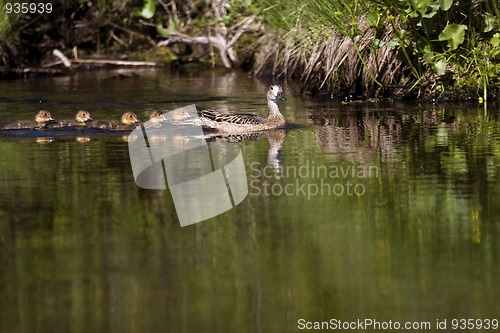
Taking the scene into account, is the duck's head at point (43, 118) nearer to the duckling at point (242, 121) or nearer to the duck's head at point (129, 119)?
the duck's head at point (129, 119)

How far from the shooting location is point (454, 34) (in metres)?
12.4

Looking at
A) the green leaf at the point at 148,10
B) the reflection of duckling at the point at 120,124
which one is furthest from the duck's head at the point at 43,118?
the green leaf at the point at 148,10

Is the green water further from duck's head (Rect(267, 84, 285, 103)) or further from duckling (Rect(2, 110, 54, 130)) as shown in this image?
duck's head (Rect(267, 84, 285, 103))

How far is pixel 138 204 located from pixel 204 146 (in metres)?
2.81

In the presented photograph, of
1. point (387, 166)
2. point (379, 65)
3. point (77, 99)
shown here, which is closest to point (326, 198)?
point (387, 166)

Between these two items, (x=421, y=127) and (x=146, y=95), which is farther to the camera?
(x=146, y=95)

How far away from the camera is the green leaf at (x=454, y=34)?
12359mm

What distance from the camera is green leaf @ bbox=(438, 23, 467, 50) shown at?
1236 centimetres

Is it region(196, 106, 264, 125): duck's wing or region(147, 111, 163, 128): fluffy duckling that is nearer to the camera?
region(196, 106, 264, 125): duck's wing

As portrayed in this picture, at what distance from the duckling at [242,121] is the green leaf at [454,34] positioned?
1921 millimetres

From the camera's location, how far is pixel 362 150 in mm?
10312

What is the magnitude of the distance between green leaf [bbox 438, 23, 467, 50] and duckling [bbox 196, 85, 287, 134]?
1921mm

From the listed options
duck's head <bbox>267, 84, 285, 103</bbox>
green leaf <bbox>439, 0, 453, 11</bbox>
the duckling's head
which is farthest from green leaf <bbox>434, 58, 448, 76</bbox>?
the duckling's head

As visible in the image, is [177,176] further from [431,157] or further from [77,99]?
[77,99]
